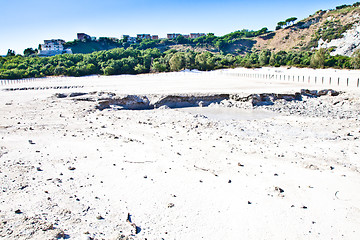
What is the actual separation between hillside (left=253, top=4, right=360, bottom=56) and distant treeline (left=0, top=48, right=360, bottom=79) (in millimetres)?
13879

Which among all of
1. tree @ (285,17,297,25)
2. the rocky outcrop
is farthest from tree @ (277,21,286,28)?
the rocky outcrop

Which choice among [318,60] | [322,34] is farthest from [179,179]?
[322,34]

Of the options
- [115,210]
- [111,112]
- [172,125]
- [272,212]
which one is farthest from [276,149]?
[111,112]

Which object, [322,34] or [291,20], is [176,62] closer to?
[322,34]

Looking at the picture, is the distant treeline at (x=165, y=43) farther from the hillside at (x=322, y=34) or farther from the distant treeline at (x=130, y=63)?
the distant treeline at (x=130, y=63)

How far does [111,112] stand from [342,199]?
13362mm

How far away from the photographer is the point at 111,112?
55.1 feet

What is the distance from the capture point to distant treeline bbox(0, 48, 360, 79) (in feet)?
163

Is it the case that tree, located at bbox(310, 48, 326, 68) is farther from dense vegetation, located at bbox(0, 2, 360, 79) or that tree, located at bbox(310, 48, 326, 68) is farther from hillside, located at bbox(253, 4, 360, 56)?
hillside, located at bbox(253, 4, 360, 56)

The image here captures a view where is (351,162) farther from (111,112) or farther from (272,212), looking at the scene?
(111,112)

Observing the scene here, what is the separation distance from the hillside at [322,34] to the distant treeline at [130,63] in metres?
13.9

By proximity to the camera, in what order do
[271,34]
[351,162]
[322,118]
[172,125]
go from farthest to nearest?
[271,34] < [322,118] < [172,125] < [351,162]

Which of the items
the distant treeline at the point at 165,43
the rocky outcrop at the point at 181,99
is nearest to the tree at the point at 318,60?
the rocky outcrop at the point at 181,99

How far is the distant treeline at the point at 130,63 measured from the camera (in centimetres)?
4962
